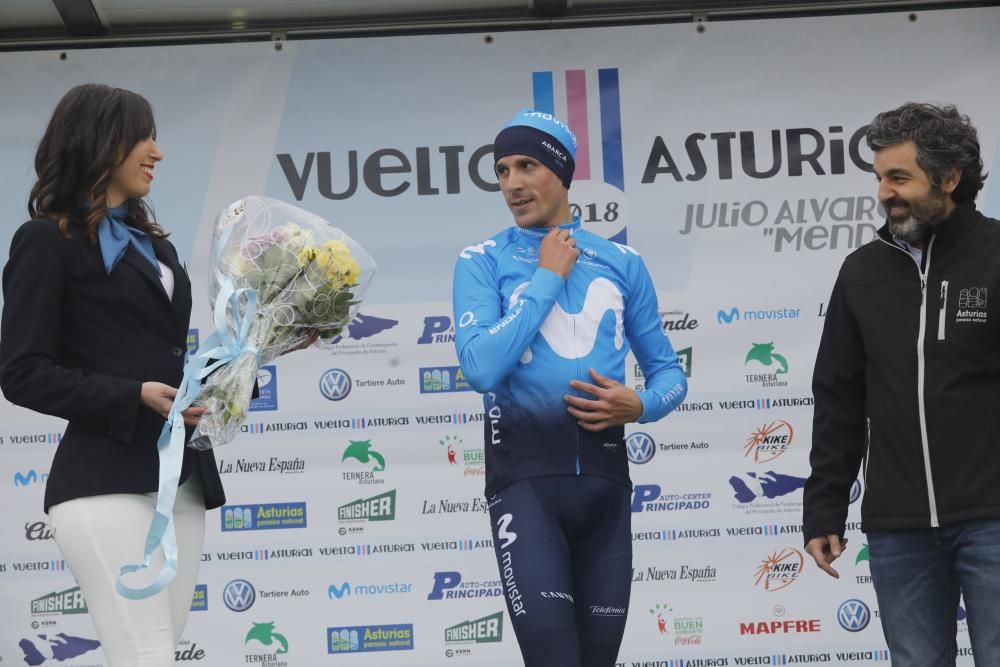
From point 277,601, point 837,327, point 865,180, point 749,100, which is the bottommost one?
point 277,601

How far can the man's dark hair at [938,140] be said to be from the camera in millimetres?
2836

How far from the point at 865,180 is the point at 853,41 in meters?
0.53

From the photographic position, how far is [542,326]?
295 centimetres

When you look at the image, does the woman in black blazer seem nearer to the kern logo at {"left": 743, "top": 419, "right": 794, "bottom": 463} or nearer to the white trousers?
the white trousers

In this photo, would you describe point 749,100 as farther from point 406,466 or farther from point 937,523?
point 937,523

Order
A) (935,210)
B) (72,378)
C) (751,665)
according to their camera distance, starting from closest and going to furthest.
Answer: (72,378), (935,210), (751,665)

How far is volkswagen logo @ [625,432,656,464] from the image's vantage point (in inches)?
194

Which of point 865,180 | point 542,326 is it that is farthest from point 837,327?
point 865,180

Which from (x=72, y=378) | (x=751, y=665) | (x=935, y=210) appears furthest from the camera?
(x=751, y=665)

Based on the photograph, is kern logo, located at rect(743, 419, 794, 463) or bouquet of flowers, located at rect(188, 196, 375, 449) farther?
kern logo, located at rect(743, 419, 794, 463)

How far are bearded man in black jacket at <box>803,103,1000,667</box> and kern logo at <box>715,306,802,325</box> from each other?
77.2 inches

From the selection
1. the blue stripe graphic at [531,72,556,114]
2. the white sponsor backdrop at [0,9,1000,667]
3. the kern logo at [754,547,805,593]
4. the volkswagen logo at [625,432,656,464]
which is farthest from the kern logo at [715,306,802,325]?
the blue stripe graphic at [531,72,556,114]

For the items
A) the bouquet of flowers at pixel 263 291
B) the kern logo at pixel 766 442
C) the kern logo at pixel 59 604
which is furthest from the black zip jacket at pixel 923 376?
the kern logo at pixel 59 604

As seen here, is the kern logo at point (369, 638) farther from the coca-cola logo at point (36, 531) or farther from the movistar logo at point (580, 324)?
the movistar logo at point (580, 324)
